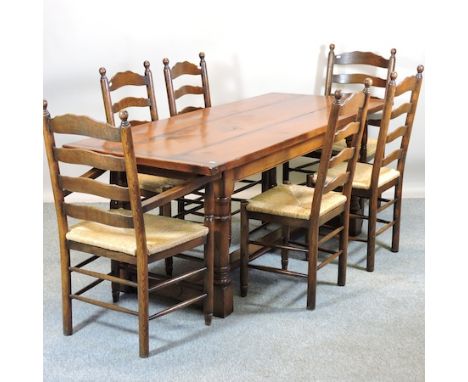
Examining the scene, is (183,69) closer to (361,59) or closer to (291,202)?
(361,59)

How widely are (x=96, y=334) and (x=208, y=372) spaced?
0.58 m

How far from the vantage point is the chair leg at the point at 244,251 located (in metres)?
3.18

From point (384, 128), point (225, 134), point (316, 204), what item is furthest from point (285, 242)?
point (384, 128)

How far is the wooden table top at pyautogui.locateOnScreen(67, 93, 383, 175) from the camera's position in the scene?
9.27 feet

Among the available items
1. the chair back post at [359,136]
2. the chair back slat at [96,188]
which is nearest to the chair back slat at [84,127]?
the chair back slat at [96,188]

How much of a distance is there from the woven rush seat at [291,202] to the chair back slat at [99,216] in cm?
76

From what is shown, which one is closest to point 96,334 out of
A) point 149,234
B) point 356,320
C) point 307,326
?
point 149,234

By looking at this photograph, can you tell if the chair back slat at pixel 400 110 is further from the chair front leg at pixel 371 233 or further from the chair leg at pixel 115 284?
the chair leg at pixel 115 284

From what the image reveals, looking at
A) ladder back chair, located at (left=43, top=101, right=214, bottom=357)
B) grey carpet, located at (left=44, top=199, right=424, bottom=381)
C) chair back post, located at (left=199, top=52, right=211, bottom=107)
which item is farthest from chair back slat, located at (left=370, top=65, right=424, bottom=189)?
chair back post, located at (left=199, top=52, right=211, bottom=107)

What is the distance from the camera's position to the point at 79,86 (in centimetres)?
484

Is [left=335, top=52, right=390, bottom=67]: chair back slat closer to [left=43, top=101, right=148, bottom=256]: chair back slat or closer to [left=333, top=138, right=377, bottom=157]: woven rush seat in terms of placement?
[left=333, top=138, right=377, bottom=157]: woven rush seat

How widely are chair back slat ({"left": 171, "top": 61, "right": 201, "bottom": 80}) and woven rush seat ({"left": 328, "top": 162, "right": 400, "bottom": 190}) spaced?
3.64ft

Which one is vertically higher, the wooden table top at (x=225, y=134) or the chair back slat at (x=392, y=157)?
the wooden table top at (x=225, y=134)
